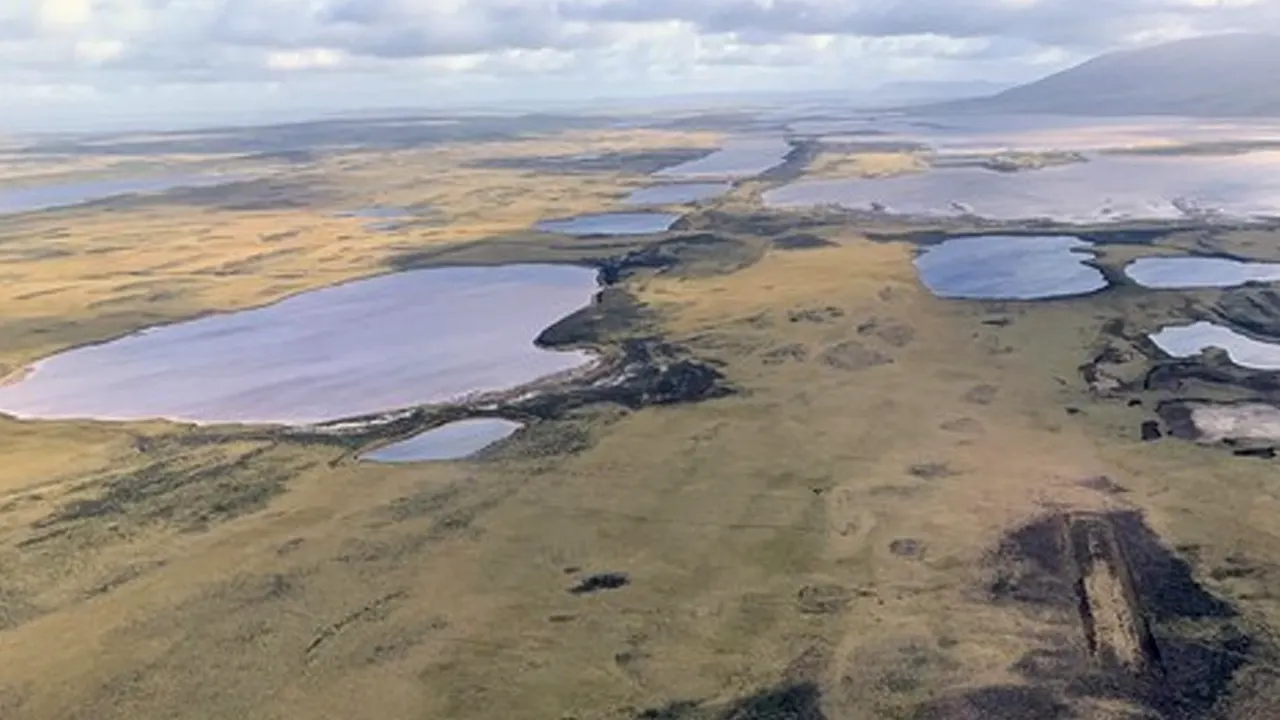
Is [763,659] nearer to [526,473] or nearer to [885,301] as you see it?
[526,473]

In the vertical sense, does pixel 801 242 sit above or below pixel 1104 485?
above

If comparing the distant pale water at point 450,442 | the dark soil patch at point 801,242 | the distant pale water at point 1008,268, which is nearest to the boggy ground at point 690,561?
the distant pale water at point 450,442

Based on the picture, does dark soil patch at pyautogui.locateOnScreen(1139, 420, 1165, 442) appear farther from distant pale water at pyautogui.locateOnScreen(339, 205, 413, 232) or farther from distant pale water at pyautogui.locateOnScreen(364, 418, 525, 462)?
distant pale water at pyautogui.locateOnScreen(339, 205, 413, 232)

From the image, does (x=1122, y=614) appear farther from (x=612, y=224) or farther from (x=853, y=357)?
(x=612, y=224)

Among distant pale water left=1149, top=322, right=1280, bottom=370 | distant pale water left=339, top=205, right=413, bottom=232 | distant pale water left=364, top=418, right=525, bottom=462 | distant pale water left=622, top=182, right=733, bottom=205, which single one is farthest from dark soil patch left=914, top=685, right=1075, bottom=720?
distant pale water left=622, top=182, right=733, bottom=205

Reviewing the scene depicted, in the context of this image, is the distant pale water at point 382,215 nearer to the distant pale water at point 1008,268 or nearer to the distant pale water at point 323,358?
the distant pale water at point 323,358

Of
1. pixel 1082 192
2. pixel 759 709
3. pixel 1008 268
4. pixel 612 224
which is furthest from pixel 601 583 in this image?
pixel 1082 192
